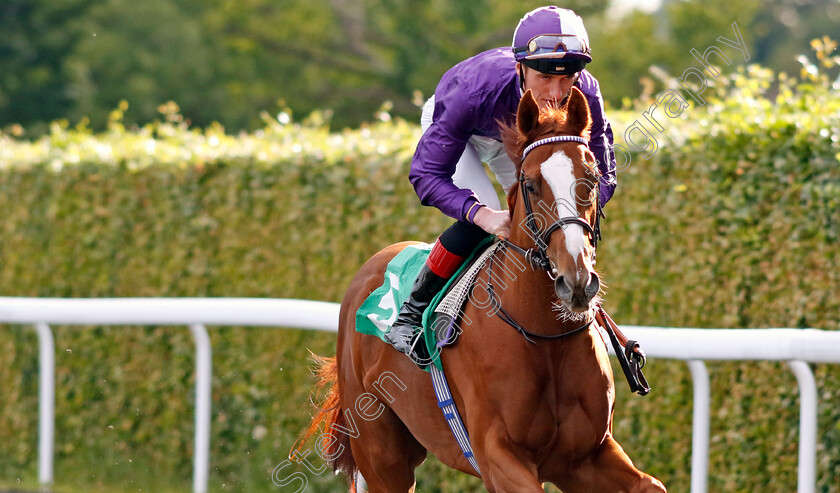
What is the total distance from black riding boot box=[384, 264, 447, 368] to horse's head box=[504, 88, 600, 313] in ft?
1.81

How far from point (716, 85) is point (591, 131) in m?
2.17

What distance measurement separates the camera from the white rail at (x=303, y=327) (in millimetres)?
3479

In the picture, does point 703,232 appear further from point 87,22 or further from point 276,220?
point 87,22

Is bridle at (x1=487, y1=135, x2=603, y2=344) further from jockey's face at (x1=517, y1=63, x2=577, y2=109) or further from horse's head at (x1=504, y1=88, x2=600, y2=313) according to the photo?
jockey's face at (x1=517, y1=63, x2=577, y2=109)

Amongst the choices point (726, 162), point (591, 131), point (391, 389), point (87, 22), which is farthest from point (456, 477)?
Result: point (87, 22)

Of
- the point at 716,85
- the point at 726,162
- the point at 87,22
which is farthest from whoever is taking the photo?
the point at 87,22

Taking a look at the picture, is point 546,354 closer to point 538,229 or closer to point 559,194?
point 538,229

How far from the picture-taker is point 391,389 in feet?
12.5

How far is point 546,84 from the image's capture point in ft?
10.8

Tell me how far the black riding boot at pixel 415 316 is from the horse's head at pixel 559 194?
550mm

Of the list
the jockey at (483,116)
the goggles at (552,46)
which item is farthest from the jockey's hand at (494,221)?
the goggles at (552,46)

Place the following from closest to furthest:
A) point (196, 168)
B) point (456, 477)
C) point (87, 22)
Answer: point (456, 477)
point (196, 168)
point (87, 22)

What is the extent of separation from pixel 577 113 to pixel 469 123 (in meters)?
0.50

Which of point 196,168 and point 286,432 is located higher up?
point 196,168
